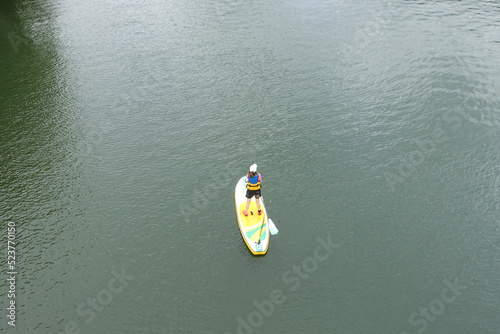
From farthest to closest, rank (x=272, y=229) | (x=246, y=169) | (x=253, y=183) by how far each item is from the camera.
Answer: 1. (x=246, y=169)
2. (x=272, y=229)
3. (x=253, y=183)

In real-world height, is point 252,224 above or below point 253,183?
below

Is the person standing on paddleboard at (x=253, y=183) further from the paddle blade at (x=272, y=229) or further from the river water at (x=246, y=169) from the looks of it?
the river water at (x=246, y=169)

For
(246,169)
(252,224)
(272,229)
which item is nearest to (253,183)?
(252,224)

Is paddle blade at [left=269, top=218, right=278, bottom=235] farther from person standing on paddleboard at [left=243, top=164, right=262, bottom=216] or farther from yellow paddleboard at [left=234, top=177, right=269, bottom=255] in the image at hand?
person standing on paddleboard at [left=243, top=164, right=262, bottom=216]

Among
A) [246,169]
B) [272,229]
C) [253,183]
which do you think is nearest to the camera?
[253,183]

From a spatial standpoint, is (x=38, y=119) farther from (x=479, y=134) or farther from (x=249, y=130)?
(x=479, y=134)

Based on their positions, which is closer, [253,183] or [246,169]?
Result: [253,183]

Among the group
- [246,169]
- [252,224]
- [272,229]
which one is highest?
[246,169]

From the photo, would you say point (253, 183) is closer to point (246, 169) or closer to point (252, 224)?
point (252, 224)
